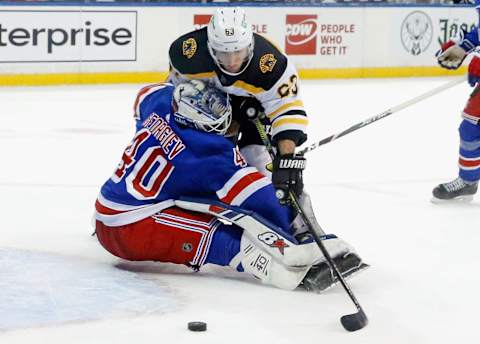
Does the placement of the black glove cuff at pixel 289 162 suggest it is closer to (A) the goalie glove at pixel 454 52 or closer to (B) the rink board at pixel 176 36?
(A) the goalie glove at pixel 454 52

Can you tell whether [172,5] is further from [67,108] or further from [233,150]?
[233,150]

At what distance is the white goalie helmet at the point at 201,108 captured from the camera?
150 inches

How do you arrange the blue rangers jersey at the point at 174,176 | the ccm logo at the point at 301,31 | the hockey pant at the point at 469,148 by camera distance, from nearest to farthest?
the blue rangers jersey at the point at 174,176, the hockey pant at the point at 469,148, the ccm logo at the point at 301,31

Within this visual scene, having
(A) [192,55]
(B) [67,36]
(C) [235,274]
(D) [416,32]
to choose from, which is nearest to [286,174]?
(C) [235,274]

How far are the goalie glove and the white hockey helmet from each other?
5.88ft

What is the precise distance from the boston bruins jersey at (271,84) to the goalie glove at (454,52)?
1.68 m

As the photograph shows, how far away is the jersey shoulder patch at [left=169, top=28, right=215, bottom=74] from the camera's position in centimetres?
396

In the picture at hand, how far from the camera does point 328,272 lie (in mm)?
3701

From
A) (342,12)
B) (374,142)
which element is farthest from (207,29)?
(342,12)

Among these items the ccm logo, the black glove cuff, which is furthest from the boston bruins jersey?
the ccm logo

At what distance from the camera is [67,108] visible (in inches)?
327

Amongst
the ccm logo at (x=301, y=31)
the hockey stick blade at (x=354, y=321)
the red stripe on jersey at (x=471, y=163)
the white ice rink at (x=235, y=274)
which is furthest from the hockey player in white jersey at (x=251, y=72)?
the ccm logo at (x=301, y=31)

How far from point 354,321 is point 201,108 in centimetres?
93

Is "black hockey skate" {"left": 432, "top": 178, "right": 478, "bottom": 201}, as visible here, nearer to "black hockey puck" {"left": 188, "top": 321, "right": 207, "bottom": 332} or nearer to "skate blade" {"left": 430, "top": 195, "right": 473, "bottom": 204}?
"skate blade" {"left": 430, "top": 195, "right": 473, "bottom": 204}
